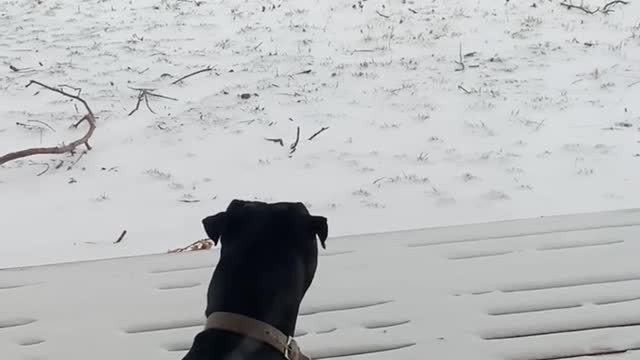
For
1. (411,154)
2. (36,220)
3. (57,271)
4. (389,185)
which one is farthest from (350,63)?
(57,271)

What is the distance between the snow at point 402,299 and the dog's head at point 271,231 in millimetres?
488

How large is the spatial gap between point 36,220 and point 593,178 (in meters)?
2.74

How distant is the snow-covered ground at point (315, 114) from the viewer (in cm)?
371

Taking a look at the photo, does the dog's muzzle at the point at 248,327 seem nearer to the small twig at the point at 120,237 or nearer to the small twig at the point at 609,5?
the small twig at the point at 120,237

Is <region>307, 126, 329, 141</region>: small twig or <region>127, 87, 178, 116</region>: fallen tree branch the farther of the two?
<region>127, 87, 178, 116</region>: fallen tree branch

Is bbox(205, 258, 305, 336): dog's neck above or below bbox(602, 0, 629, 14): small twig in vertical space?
above

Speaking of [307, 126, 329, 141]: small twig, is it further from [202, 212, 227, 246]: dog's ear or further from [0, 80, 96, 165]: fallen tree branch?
[202, 212, 227, 246]: dog's ear

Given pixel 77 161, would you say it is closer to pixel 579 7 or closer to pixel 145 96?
pixel 145 96

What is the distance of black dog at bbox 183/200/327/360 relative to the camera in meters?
A: 1.58

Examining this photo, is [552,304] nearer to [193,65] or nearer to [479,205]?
[479,205]

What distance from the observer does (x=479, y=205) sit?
3699mm

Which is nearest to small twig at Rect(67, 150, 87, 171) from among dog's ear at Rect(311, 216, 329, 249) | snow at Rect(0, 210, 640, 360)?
snow at Rect(0, 210, 640, 360)

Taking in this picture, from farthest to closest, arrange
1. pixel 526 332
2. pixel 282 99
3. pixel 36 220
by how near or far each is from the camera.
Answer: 1. pixel 282 99
2. pixel 36 220
3. pixel 526 332

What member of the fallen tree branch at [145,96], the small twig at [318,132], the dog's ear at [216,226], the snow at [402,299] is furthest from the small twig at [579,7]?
the dog's ear at [216,226]
